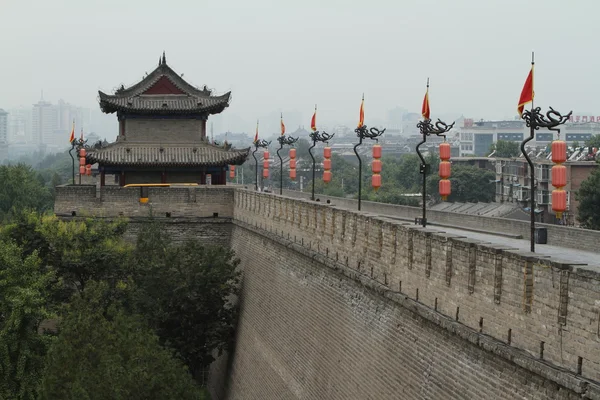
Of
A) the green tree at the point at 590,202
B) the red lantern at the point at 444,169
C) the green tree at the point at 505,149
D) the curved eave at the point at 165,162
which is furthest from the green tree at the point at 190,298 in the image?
the green tree at the point at 505,149

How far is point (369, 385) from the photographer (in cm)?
1282

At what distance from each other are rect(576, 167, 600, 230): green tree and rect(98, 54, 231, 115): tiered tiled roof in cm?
1557

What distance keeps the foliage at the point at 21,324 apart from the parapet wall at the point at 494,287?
23.2 ft

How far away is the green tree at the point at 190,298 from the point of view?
20750 millimetres

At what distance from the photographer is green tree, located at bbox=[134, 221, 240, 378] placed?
68.1 feet

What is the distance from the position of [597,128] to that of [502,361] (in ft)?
428

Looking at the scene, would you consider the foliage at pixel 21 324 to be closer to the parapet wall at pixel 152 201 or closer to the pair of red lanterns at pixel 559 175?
the parapet wall at pixel 152 201

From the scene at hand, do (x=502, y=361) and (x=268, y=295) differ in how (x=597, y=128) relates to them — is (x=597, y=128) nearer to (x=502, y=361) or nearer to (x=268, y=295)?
(x=268, y=295)

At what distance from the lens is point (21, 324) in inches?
736

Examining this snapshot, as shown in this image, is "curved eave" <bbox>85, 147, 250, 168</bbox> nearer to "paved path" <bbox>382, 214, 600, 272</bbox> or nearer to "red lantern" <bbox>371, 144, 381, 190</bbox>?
"red lantern" <bbox>371, 144, 381, 190</bbox>

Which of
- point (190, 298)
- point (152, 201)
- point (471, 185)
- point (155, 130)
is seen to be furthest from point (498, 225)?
point (471, 185)

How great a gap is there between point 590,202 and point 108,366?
82.4ft

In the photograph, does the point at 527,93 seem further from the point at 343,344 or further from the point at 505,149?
the point at 505,149

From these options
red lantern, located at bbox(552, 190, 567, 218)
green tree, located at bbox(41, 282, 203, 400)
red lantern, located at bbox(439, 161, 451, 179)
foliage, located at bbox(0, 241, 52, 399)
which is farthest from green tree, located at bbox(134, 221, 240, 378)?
red lantern, located at bbox(552, 190, 567, 218)
